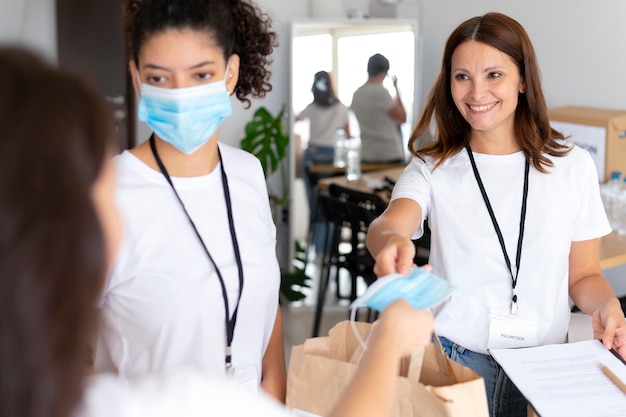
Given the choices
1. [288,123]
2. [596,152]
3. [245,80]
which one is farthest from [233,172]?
[288,123]

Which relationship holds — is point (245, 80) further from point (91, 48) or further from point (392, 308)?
point (91, 48)

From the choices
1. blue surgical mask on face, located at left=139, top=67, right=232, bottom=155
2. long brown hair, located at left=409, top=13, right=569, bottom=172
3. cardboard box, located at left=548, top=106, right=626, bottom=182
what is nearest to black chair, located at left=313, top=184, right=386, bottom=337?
cardboard box, located at left=548, top=106, right=626, bottom=182

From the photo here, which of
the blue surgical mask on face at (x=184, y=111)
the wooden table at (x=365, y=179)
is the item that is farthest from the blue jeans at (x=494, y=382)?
the wooden table at (x=365, y=179)

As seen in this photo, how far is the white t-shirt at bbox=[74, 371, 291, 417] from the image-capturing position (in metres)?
0.89

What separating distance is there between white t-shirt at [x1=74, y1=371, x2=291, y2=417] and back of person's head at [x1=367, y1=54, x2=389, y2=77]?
416 centimetres

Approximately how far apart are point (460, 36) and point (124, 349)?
110cm

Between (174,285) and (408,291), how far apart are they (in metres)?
0.46

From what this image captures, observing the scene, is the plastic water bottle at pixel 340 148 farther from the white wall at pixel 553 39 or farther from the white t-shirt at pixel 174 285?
the white t-shirt at pixel 174 285

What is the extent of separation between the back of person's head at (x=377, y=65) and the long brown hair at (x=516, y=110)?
2913 millimetres

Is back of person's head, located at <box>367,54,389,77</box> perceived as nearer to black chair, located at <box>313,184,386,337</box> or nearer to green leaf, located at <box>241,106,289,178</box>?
green leaf, located at <box>241,106,289,178</box>

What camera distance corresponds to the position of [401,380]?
141 centimetres

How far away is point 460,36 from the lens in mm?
1957

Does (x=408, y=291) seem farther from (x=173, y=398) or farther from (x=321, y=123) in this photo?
(x=321, y=123)

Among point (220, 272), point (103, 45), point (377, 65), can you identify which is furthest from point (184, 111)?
point (103, 45)
